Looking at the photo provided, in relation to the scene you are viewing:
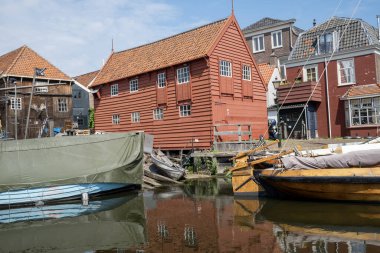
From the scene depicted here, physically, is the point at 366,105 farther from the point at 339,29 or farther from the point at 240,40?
the point at 240,40

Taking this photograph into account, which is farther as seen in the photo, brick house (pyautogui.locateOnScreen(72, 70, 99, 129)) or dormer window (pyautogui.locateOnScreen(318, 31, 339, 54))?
brick house (pyautogui.locateOnScreen(72, 70, 99, 129))

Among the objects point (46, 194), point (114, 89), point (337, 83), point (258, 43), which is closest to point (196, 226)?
point (46, 194)

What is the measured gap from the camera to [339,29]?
28156mm

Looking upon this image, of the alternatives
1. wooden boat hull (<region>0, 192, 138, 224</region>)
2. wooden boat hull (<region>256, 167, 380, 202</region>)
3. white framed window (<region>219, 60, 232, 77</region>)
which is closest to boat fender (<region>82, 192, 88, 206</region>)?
wooden boat hull (<region>0, 192, 138, 224</region>)

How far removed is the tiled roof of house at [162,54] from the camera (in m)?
23.5

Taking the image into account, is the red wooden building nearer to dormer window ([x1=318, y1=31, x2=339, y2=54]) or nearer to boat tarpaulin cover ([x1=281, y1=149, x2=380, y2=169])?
dormer window ([x1=318, y1=31, x2=339, y2=54])

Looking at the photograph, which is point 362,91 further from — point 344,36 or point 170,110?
point 170,110

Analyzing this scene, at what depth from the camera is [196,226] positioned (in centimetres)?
985

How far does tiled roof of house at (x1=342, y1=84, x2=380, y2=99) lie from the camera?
24703mm

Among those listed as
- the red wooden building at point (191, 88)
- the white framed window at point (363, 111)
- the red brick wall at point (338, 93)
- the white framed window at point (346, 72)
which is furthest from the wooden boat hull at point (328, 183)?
the white framed window at point (346, 72)

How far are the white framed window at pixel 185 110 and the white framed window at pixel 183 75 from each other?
4.90ft

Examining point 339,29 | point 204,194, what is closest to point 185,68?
point 204,194

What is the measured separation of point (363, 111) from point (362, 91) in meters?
1.31

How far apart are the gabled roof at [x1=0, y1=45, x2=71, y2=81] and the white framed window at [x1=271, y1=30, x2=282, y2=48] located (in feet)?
70.8
